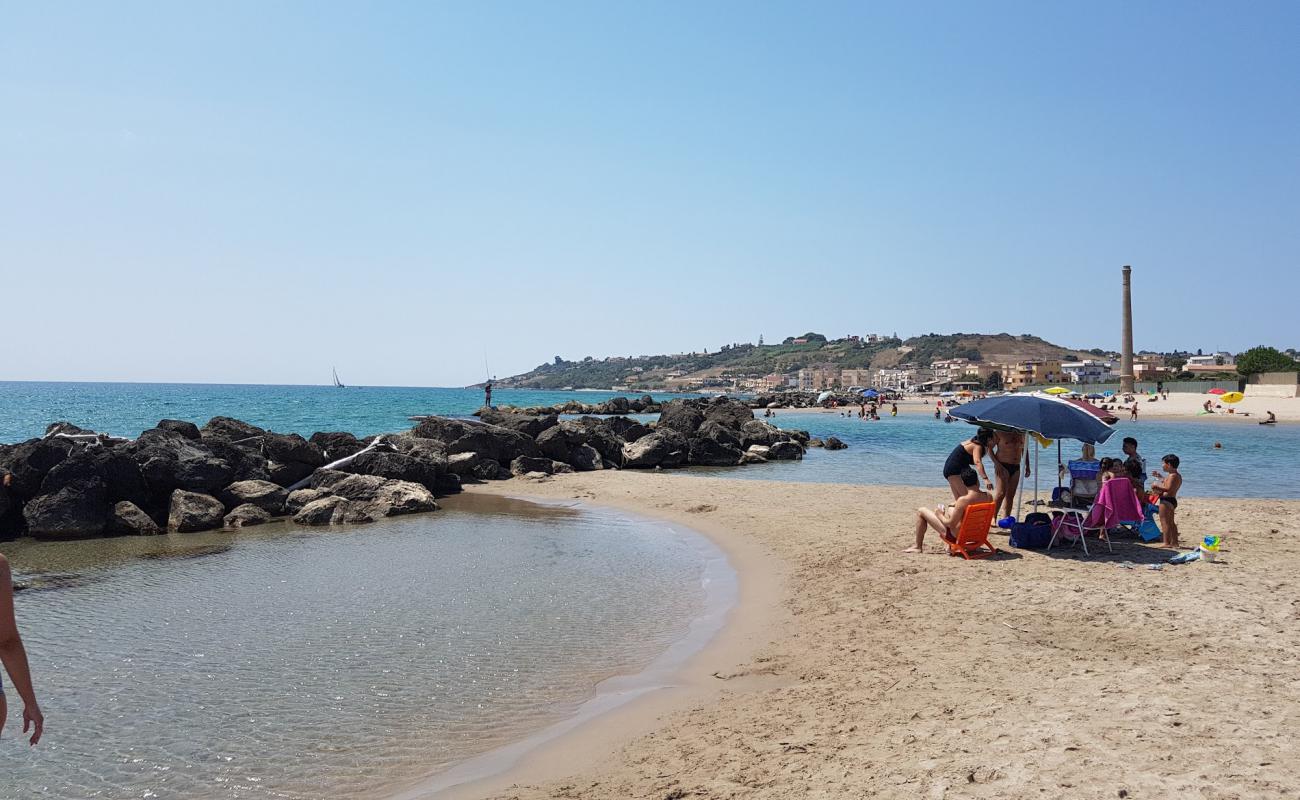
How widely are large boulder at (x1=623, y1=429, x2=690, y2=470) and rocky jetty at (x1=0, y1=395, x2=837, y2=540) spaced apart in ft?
3.55

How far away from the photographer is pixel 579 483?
21.3 metres

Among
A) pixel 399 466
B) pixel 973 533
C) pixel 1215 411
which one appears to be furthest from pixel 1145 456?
pixel 1215 411

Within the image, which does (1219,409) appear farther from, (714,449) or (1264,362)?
(714,449)

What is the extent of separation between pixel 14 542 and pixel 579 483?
1180cm

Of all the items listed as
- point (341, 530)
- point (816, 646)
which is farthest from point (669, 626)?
point (341, 530)

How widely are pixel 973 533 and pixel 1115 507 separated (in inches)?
80.5

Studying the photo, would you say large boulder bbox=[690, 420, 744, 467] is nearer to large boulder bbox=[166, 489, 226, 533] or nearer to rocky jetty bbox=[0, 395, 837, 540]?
rocky jetty bbox=[0, 395, 837, 540]

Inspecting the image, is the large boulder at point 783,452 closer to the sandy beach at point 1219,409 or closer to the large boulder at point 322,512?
the large boulder at point 322,512

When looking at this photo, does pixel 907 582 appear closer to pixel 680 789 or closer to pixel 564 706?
pixel 564 706

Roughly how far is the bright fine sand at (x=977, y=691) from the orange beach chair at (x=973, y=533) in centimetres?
36

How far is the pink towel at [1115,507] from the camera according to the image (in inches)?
413

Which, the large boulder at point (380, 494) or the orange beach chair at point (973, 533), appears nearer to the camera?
the orange beach chair at point (973, 533)

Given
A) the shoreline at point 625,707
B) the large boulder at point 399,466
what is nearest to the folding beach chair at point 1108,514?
the shoreline at point 625,707

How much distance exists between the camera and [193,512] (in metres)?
14.9
